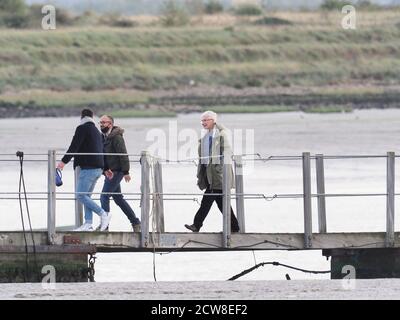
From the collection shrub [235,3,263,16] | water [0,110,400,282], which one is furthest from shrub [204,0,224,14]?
water [0,110,400,282]

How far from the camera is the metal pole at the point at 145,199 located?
15.8 meters

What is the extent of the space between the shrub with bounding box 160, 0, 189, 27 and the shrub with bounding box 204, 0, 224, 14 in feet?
21.1

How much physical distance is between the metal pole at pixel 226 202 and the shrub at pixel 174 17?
62.0 m

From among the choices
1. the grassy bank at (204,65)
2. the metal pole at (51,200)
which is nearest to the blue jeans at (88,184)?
the metal pole at (51,200)

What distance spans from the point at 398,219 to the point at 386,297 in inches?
276

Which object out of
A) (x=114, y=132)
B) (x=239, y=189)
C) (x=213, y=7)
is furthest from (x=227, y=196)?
(x=213, y=7)

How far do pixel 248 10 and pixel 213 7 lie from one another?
6027 millimetres

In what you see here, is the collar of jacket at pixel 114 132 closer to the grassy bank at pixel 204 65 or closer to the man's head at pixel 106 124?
the man's head at pixel 106 124

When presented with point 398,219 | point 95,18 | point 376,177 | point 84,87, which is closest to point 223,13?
point 95,18

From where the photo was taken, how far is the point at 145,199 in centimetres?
1587

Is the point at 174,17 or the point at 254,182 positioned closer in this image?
the point at 254,182

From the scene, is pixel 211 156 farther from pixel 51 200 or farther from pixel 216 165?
pixel 51 200

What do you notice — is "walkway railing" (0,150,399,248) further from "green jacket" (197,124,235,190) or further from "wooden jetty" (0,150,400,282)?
"green jacket" (197,124,235,190)

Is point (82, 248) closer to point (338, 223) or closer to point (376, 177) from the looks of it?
point (338, 223)
